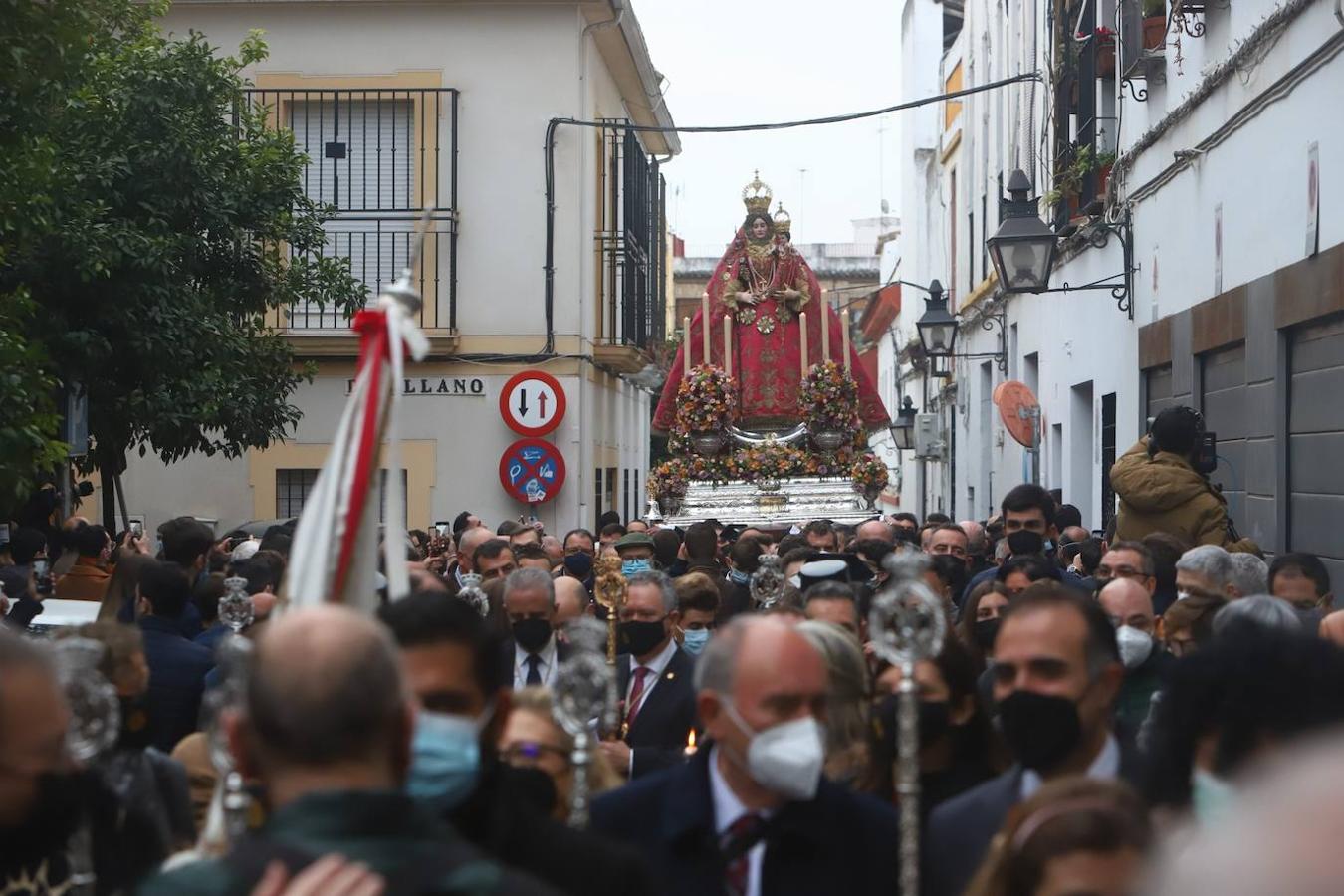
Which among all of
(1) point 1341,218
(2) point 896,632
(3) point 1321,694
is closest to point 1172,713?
(3) point 1321,694

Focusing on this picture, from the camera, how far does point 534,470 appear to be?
63.4 ft

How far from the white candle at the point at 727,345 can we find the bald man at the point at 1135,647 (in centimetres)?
1453

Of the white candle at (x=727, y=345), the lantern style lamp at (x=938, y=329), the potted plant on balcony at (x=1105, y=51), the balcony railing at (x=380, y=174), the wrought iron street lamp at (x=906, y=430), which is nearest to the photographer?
the potted plant on balcony at (x=1105, y=51)

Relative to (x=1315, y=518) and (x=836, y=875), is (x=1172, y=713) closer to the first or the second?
(x=836, y=875)

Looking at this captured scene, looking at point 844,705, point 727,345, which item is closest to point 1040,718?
point 844,705

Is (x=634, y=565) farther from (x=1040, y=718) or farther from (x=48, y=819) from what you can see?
(x=48, y=819)

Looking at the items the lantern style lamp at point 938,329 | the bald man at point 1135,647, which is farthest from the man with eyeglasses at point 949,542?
the lantern style lamp at point 938,329

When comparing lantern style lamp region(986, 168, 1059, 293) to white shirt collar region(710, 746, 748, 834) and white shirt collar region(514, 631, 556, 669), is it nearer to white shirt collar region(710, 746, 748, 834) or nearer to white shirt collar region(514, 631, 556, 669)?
white shirt collar region(514, 631, 556, 669)

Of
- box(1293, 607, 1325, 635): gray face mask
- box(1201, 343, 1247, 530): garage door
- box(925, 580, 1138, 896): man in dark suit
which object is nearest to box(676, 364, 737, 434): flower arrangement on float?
box(1201, 343, 1247, 530): garage door

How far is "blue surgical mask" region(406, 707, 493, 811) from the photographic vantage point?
10.4ft

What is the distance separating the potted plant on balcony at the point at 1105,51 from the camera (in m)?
18.0

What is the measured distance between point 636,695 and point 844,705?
2.30 metres

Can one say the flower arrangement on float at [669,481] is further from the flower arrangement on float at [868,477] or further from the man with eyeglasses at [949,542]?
the man with eyeglasses at [949,542]

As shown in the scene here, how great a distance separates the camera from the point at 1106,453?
19891 mm
